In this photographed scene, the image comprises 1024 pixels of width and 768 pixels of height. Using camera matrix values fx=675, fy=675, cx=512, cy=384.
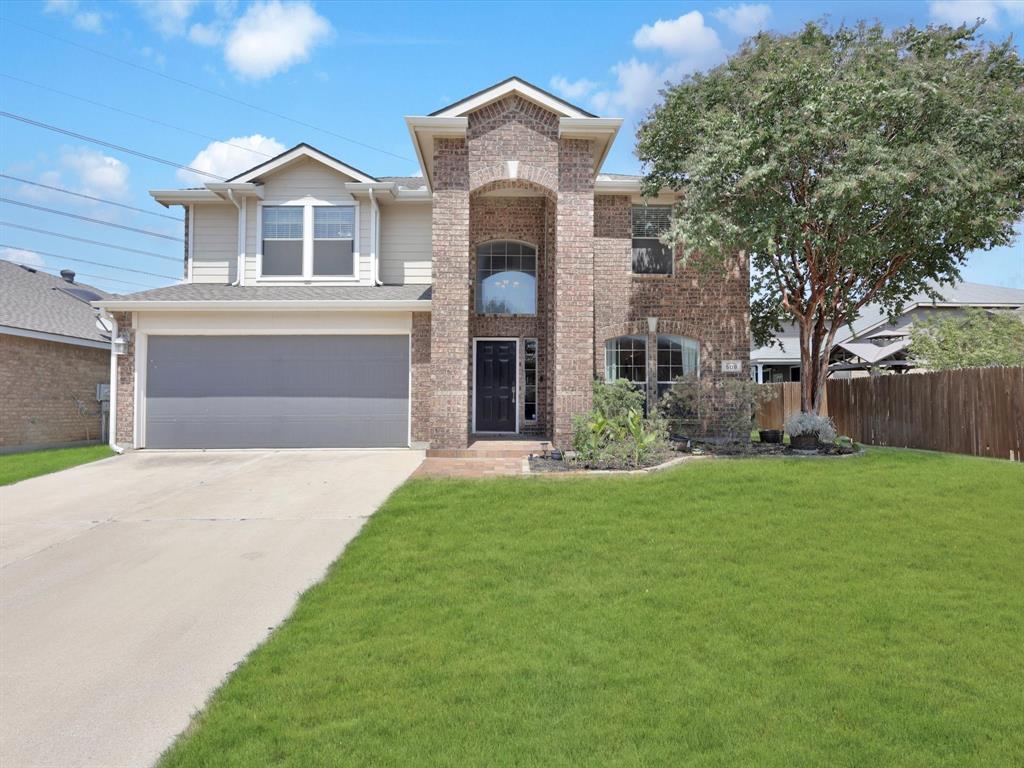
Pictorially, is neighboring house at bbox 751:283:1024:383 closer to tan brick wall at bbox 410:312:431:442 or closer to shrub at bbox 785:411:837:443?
shrub at bbox 785:411:837:443

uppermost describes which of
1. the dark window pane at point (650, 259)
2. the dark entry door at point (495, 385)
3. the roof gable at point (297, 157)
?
the roof gable at point (297, 157)

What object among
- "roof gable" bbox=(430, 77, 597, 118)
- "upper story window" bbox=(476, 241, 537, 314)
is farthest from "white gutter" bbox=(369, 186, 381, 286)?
"roof gable" bbox=(430, 77, 597, 118)

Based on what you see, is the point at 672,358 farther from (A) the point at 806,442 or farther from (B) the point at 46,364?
(B) the point at 46,364

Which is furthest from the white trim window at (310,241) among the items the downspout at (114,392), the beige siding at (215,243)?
the downspout at (114,392)

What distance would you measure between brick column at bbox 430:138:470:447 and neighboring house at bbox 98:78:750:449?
0.04m

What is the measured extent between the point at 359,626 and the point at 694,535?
3.57 m

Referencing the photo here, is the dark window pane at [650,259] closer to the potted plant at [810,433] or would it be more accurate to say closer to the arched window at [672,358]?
the arched window at [672,358]

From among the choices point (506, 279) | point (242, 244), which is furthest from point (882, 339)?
point (242, 244)

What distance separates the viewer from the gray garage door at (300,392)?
46.4 ft

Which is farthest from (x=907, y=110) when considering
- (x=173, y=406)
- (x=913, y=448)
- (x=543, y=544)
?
(x=173, y=406)

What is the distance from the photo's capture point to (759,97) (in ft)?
37.8

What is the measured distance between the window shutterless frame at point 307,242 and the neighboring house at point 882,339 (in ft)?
38.4

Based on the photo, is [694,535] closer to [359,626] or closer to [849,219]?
[359,626]

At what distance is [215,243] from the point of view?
1595 centimetres
